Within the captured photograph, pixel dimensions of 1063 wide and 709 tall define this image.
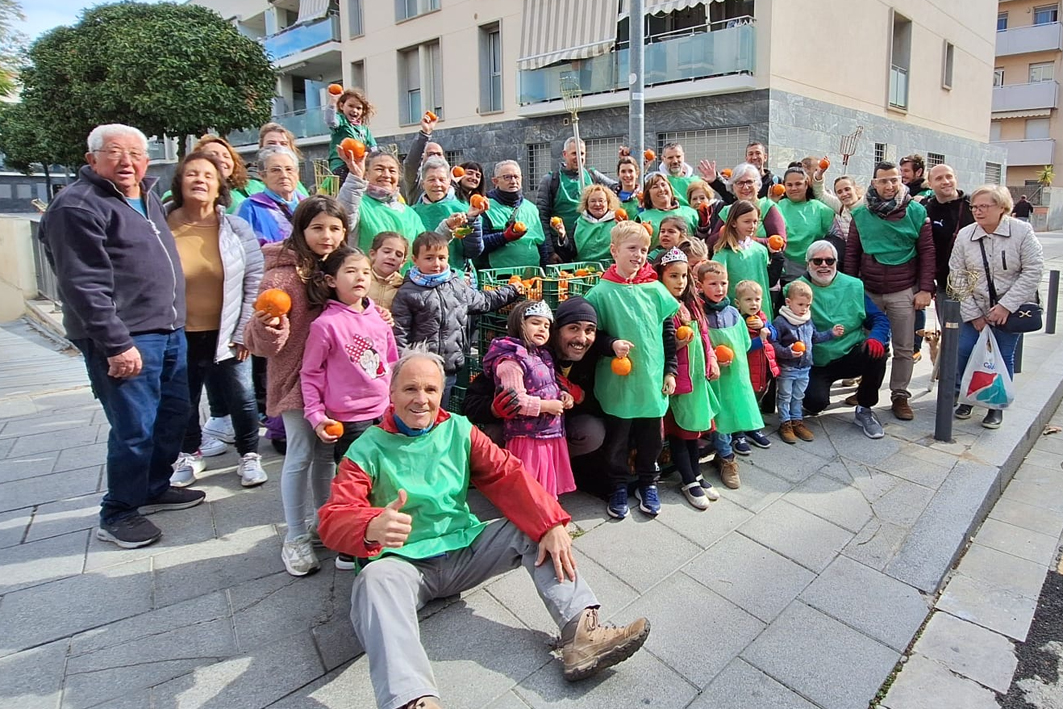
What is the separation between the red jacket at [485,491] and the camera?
2340 millimetres

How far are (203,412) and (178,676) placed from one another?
3718 mm

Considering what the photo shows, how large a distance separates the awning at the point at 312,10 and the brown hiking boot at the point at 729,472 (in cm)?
2364

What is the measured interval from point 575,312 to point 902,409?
133 inches

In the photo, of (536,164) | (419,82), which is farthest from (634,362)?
(419,82)

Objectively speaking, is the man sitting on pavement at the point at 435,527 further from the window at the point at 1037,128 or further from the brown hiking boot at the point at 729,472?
the window at the point at 1037,128

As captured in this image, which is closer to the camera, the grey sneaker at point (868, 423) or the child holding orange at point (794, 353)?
the child holding orange at point (794, 353)

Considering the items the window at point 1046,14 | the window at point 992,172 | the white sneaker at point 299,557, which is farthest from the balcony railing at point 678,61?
the window at point 1046,14

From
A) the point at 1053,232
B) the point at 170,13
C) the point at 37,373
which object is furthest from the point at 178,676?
the point at 1053,232

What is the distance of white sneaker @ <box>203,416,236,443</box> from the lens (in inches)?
185

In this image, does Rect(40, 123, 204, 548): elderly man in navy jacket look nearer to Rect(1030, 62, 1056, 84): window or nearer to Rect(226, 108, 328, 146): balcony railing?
Rect(226, 108, 328, 146): balcony railing

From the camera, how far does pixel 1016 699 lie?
255 cm

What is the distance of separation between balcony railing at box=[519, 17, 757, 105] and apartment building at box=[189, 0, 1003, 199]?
0.10ft

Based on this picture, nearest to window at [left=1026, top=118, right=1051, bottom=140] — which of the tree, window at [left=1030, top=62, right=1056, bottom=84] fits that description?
window at [left=1030, top=62, right=1056, bottom=84]

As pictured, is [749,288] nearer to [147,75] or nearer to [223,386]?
[223,386]
